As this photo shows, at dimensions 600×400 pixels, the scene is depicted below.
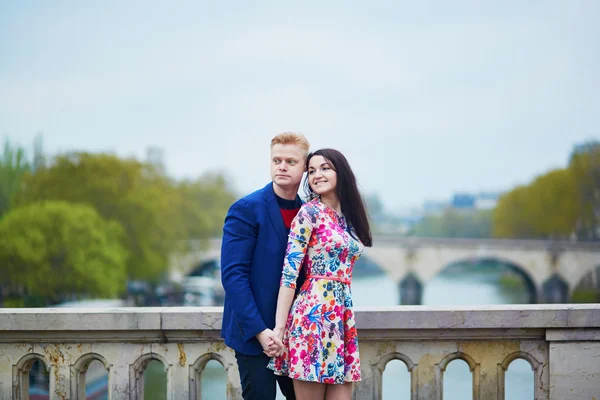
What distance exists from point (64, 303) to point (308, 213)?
23879mm

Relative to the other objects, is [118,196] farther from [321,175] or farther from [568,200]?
[321,175]

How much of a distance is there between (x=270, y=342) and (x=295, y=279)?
0.85ft

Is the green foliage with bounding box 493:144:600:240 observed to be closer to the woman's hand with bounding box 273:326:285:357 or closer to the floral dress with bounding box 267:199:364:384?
the floral dress with bounding box 267:199:364:384

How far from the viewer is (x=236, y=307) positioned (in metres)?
2.99

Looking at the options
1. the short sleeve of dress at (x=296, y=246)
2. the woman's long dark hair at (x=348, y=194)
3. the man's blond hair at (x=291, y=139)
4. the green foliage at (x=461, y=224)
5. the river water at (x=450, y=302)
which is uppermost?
the green foliage at (x=461, y=224)

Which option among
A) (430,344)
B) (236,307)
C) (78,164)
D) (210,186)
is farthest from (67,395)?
(210,186)

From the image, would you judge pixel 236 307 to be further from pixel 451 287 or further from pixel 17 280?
pixel 451 287

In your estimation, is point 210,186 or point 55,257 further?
point 210,186

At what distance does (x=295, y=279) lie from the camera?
3.00 metres

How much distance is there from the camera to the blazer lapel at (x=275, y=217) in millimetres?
3102

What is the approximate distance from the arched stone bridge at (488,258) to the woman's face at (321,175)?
94.5ft

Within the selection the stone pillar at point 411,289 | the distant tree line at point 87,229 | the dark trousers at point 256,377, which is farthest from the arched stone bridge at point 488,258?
the dark trousers at point 256,377

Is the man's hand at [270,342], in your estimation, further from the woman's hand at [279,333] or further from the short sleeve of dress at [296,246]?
the short sleeve of dress at [296,246]

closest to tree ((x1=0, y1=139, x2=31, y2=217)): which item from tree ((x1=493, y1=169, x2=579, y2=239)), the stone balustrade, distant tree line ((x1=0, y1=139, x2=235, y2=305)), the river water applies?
distant tree line ((x1=0, y1=139, x2=235, y2=305))
